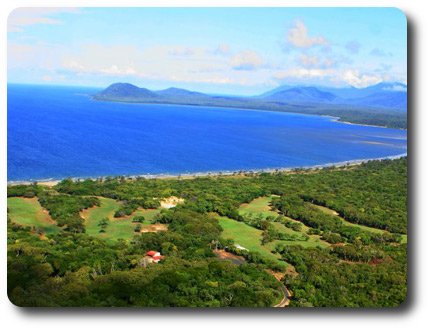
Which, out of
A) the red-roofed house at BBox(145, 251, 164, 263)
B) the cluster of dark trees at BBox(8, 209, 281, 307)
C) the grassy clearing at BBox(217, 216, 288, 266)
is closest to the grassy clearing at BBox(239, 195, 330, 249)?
the grassy clearing at BBox(217, 216, 288, 266)

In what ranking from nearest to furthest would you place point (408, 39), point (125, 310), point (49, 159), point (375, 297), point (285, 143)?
point (125, 310) < point (408, 39) < point (375, 297) < point (49, 159) < point (285, 143)

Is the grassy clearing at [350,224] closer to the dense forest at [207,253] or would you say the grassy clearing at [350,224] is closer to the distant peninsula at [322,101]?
the dense forest at [207,253]

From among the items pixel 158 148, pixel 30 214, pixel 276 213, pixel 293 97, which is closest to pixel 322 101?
pixel 293 97

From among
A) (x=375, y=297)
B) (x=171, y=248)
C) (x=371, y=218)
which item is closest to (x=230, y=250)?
(x=171, y=248)

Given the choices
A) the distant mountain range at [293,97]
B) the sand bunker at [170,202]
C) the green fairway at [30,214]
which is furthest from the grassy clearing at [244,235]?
the distant mountain range at [293,97]

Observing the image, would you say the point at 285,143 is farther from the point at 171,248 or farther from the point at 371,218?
the point at 171,248

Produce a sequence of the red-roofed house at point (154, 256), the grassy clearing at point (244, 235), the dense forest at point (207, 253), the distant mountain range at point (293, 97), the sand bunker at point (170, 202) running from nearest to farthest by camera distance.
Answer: the dense forest at point (207, 253), the red-roofed house at point (154, 256), the grassy clearing at point (244, 235), the sand bunker at point (170, 202), the distant mountain range at point (293, 97)

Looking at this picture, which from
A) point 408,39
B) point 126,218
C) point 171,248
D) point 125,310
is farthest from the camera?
point 126,218
